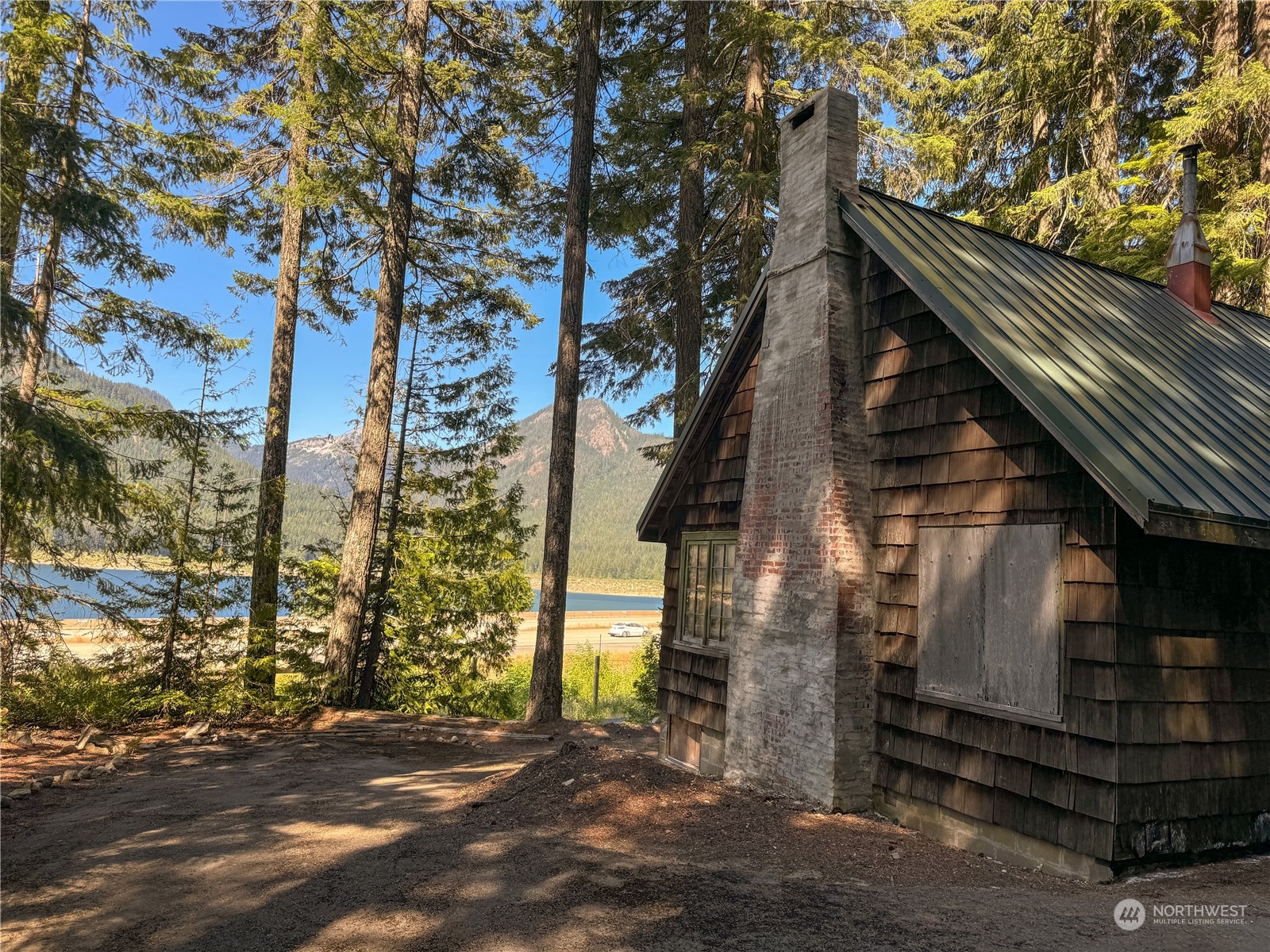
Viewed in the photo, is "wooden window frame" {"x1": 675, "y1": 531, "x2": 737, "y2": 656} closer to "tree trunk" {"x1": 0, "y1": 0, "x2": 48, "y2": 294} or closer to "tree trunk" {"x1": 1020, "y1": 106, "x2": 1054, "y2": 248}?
"tree trunk" {"x1": 0, "y1": 0, "x2": 48, "y2": 294}

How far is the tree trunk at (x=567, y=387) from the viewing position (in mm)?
14438

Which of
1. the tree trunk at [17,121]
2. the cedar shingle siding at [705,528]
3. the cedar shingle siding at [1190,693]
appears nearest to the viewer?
the cedar shingle siding at [1190,693]

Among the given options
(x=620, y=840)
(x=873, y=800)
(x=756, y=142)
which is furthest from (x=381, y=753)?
(x=756, y=142)

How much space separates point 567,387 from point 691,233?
469cm

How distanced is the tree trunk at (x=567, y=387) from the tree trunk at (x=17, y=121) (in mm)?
8222

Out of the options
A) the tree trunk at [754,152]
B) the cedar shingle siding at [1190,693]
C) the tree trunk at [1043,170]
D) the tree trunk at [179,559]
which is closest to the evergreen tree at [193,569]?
the tree trunk at [179,559]

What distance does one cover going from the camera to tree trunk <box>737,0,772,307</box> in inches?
611

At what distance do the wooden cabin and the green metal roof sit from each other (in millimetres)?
34

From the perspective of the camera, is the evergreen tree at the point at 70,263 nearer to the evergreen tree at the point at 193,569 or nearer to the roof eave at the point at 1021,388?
the evergreen tree at the point at 193,569

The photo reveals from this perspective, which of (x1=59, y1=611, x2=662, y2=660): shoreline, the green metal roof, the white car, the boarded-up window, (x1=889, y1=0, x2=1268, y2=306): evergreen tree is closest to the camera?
A: the green metal roof

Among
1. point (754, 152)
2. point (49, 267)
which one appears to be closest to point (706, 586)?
point (754, 152)

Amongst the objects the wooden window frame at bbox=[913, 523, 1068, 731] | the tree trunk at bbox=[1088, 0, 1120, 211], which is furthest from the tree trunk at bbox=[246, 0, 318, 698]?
the tree trunk at bbox=[1088, 0, 1120, 211]

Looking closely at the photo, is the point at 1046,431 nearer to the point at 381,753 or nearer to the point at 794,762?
the point at 794,762

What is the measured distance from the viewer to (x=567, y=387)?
15180mm
